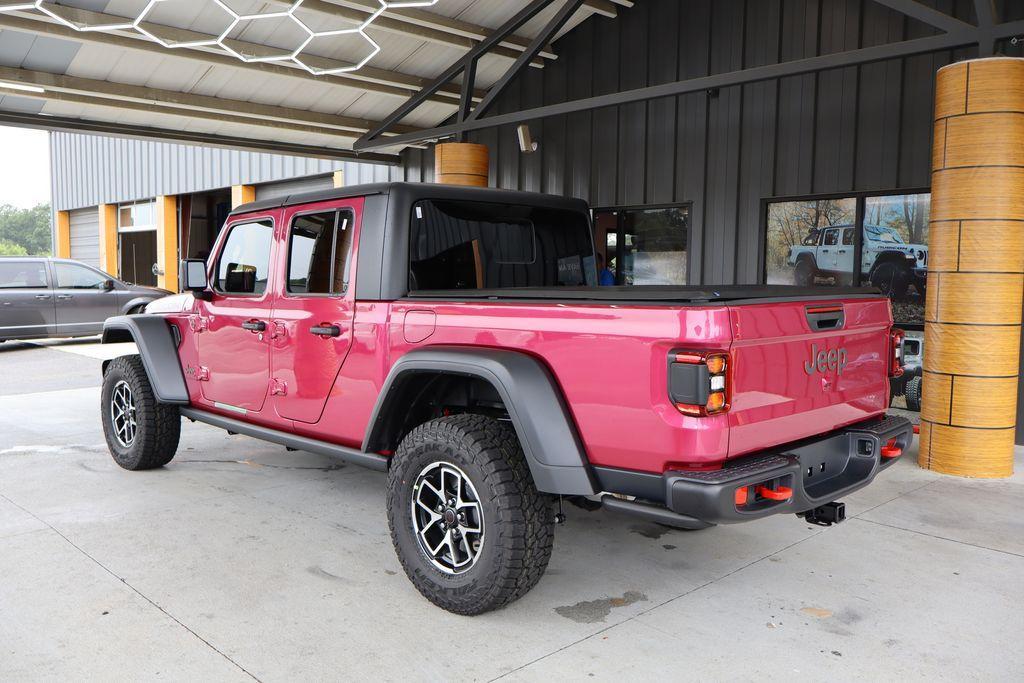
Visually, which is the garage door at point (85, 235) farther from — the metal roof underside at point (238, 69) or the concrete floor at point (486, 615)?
the concrete floor at point (486, 615)

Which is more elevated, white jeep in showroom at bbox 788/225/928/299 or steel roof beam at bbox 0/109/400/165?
steel roof beam at bbox 0/109/400/165

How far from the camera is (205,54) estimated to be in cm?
853

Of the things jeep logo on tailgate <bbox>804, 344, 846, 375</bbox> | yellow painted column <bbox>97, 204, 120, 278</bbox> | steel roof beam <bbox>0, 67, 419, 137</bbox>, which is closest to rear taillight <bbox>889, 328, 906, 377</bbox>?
jeep logo on tailgate <bbox>804, 344, 846, 375</bbox>

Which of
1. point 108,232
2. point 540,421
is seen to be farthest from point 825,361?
point 108,232

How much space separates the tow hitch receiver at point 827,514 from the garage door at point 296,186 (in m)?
13.3

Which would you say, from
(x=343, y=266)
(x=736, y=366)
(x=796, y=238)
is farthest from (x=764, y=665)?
(x=796, y=238)

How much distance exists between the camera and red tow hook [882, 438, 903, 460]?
11.4ft

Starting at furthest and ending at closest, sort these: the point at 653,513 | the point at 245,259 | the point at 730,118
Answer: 1. the point at 730,118
2. the point at 245,259
3. the point at 653,513

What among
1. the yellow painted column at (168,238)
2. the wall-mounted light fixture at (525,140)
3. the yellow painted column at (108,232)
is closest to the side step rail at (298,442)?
the wall-mounted light fixture at (525,140)

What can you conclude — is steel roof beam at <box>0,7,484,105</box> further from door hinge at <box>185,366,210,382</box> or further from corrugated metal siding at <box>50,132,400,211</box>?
door hinge at <box>185,366,210,382</box>

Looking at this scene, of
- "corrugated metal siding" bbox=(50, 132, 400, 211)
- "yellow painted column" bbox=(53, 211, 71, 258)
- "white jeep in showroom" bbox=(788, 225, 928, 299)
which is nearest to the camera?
"white jeep in showroom" bbox=(788, 225, 928, 299)

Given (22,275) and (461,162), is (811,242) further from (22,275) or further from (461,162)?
(22,275)

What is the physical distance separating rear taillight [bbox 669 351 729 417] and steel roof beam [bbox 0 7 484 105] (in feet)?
23.1

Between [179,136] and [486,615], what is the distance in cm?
951
